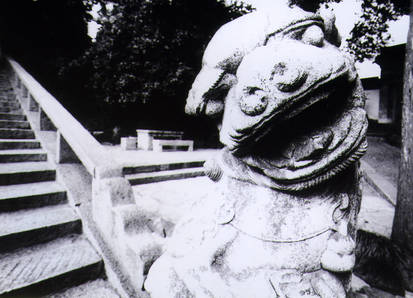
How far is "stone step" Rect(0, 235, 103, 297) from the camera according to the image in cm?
207

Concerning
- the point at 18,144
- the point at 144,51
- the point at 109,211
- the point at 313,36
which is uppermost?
the point at 144,51

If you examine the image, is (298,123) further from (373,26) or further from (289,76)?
(373,26)

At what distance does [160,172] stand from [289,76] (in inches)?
163

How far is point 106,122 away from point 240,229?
999 centimetres

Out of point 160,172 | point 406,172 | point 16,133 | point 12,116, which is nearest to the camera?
point 406,172

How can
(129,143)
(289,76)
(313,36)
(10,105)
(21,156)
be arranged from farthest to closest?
1. (129,143)
2. (10,105)
3. (21,156)
4. (313,36)
5. (289,76)

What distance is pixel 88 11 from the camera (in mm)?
11492

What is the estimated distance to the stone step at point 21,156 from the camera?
3604mm

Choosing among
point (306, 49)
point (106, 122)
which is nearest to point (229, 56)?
point (306, 49)

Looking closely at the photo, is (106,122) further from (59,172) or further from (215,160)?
(215,160)

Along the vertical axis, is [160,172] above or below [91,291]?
above

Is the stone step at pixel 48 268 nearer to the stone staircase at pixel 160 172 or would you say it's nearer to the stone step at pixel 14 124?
the stone staircase at pixel 160 172

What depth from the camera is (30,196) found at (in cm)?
288

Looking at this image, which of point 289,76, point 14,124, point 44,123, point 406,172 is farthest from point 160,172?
point 289,76
